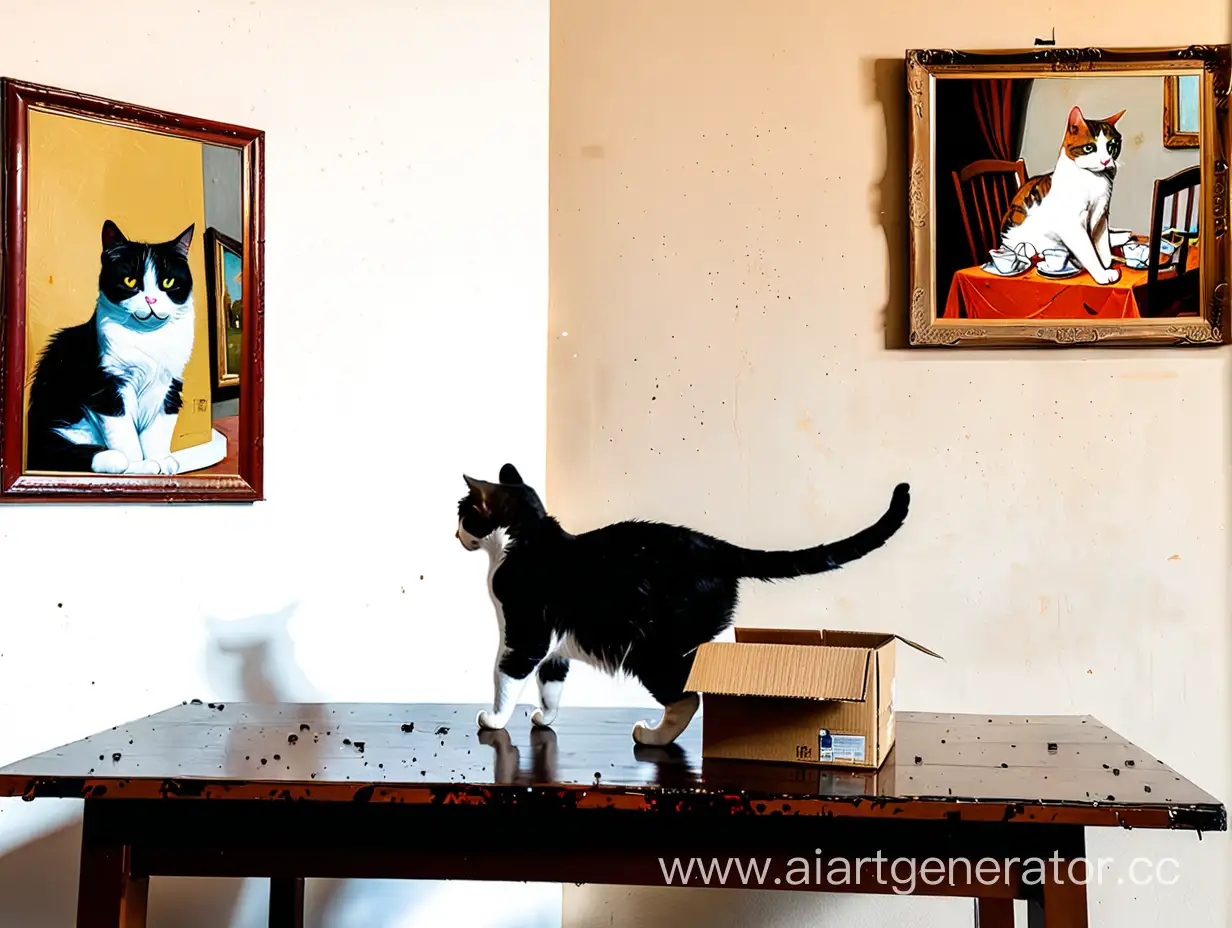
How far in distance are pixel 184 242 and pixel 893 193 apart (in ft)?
4.13

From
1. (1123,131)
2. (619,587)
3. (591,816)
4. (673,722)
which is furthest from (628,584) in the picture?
(1123,131)

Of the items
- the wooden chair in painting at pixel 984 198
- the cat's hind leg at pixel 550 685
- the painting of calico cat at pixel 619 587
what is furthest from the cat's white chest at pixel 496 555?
the wooden chair in painting at pixel 984 198

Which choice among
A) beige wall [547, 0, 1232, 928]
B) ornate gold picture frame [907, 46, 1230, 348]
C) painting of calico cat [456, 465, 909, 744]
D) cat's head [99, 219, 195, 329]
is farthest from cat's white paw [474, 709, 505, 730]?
ornate gold picture frame [907, 46, 1230, 348]

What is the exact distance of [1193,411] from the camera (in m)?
1.88

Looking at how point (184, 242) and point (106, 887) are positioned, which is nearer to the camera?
point (106, 887)

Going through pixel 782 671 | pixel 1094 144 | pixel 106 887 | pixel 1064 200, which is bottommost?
pixel 106 887

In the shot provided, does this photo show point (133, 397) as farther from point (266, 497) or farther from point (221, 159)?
point (221, 159)

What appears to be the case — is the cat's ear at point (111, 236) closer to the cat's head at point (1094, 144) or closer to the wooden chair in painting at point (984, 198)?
the wooden chair in painting at point (984, 198)

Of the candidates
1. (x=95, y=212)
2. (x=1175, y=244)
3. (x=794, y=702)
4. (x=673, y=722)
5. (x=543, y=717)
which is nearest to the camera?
(x=794, y=702)

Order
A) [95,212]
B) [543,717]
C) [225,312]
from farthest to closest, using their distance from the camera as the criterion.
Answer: [225,312] < [95,212] < [543,717]

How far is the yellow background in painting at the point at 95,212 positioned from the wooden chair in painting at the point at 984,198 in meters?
1.33

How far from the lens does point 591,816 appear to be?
118cm

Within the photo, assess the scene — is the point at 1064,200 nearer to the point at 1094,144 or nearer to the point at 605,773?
the point at 1094,144

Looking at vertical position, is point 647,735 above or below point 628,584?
below
